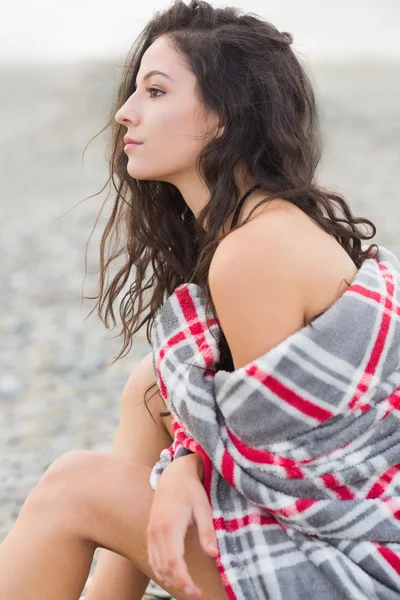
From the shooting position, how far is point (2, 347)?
442 centimetres

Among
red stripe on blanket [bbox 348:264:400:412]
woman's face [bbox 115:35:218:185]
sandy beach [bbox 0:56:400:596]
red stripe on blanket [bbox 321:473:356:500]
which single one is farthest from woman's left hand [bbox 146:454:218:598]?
sandy beach [bbox 0:56:400:596]

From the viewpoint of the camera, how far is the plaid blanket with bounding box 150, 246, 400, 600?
1487 millimetres

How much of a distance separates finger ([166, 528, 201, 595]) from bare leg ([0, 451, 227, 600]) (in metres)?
0.05

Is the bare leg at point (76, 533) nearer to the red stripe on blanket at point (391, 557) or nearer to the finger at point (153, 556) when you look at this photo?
the finger at point (153, 556)

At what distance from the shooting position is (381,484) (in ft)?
5.03

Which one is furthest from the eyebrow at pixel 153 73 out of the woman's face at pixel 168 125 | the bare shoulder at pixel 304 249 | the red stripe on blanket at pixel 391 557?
the red stripe on blanket at pixel 391 557

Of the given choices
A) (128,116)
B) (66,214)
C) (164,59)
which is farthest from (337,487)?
(66,214)

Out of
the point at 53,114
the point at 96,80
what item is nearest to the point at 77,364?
the point at 53,114

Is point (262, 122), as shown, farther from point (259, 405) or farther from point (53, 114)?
point (53, 114)

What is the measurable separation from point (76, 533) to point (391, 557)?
568 mm

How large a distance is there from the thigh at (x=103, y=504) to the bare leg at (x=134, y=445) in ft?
0.80

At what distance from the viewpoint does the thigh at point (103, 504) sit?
5.38ft

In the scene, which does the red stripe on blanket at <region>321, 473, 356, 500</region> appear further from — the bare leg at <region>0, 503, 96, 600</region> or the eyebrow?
the eyebrow

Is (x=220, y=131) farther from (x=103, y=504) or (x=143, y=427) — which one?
(x=103, y=504)
